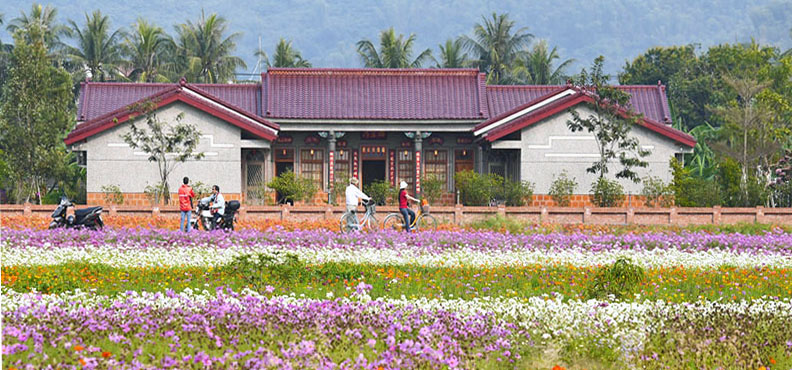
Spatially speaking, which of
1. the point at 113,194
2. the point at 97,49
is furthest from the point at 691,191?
the point at 97,49

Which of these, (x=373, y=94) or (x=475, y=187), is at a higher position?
(x=373, y=94)

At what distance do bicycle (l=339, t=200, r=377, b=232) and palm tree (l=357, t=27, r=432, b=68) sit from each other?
36046 mm

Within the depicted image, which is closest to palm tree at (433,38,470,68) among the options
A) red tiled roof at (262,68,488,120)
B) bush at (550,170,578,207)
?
red tiled roof at (262,68,488,120)

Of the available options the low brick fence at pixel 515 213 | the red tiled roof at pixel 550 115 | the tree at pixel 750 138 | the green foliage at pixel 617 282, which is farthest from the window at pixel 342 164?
the green foliage at pixel 617 282

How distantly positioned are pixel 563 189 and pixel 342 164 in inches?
381

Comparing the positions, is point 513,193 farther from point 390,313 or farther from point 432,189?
point 390,313

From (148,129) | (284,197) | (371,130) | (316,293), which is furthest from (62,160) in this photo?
(316,293)

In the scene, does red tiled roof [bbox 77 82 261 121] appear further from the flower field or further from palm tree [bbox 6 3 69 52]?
the flower field

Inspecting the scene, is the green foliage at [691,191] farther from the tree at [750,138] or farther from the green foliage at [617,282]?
the green foliage at [617,282]

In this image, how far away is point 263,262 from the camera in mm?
13266

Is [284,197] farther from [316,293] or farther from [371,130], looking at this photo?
[316,293]

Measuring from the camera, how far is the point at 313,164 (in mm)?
39062

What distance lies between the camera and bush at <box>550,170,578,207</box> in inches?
1385

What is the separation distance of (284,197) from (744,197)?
16.8 metres
